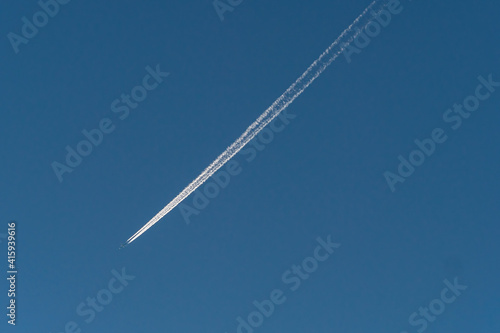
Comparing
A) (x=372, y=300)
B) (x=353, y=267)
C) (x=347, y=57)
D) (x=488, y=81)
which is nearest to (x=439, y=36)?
(x=488, y=81)

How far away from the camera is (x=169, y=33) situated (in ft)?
22.2

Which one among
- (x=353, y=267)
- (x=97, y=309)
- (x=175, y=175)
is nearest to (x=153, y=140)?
(x=175, y=175)

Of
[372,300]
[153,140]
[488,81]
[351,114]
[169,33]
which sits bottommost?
[372,300]

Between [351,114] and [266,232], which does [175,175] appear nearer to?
[266,232]

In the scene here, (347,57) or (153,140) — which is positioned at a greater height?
(153,140)

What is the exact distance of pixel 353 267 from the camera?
676 centimetres

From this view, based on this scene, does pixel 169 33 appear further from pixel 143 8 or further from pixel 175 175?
pixel 175 175

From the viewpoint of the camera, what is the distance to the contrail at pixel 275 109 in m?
6.72

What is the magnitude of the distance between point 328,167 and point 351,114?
3.18ft

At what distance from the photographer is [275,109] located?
675cm

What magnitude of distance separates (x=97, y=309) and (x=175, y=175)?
8.45ft

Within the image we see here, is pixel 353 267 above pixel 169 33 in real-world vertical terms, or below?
below

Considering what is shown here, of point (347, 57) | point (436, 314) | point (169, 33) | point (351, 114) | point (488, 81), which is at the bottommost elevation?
point (436, 314)

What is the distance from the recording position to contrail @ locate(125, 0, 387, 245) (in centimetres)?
672
